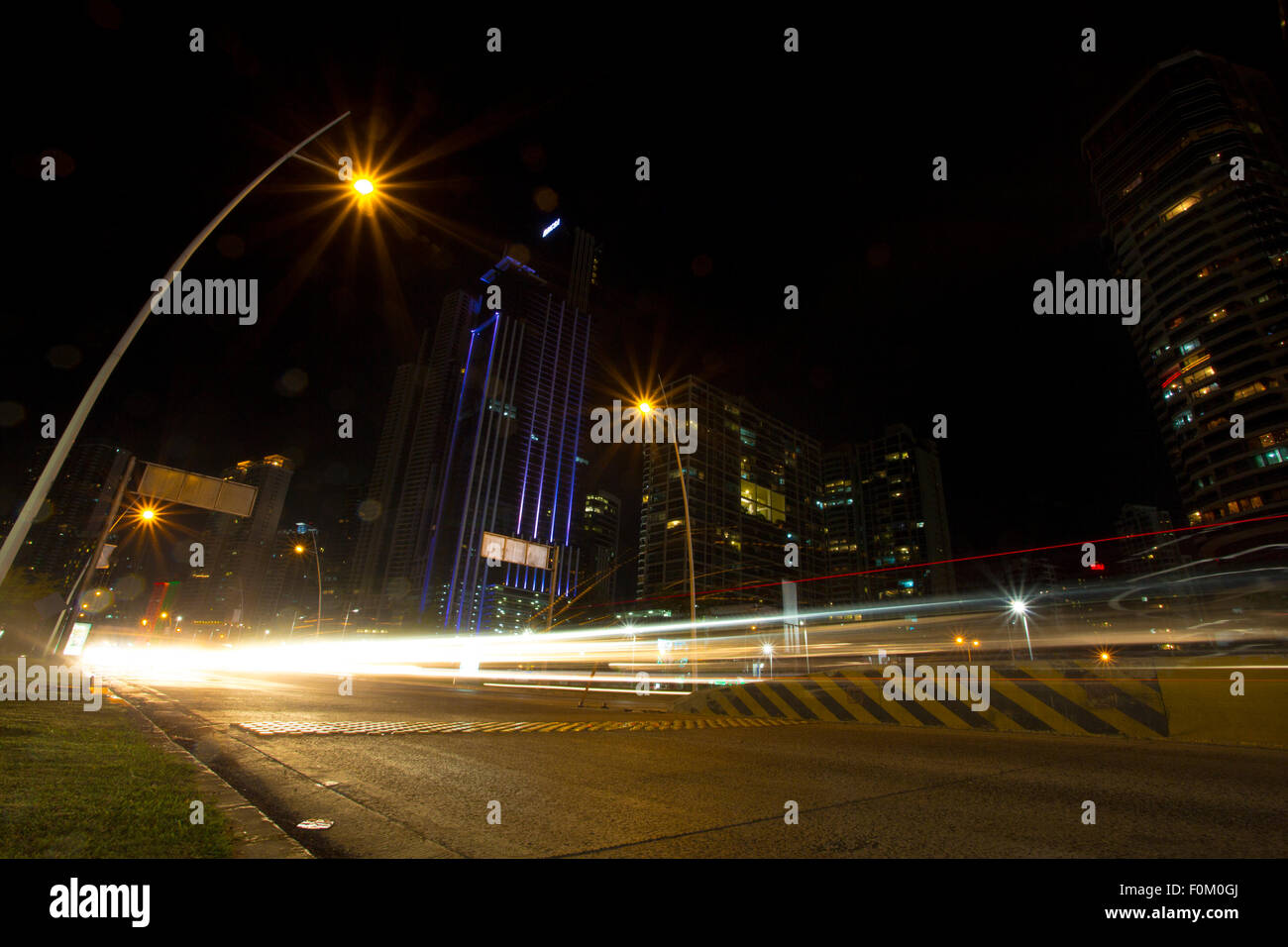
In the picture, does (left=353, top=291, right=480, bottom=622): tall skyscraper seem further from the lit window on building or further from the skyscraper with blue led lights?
the lit window on building

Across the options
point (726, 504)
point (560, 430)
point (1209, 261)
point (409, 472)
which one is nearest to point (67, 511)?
point (409, 472)

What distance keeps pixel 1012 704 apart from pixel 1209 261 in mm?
103795

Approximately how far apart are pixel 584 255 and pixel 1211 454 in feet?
453

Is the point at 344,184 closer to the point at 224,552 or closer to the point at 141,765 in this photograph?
the point at 141,765

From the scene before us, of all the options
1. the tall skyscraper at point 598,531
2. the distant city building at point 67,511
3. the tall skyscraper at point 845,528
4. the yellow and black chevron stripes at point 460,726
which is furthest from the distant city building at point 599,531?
the yellow and black chevron stripes at point 460,726

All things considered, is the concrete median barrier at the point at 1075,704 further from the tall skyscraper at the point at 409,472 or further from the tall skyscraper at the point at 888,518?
the tall skyscraper at the point at 409,472

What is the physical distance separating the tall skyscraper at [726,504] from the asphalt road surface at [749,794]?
274 ft

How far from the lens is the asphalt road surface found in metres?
3.58

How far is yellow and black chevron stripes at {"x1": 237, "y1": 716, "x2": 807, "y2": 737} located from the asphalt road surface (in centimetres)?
50

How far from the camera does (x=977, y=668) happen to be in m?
14.9

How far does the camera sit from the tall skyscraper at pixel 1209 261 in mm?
70375

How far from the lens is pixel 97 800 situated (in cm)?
408

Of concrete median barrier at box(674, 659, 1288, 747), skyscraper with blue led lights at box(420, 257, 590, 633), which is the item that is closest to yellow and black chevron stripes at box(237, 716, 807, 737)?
concrete median barrier at box(674, 659, 1288, 747)
